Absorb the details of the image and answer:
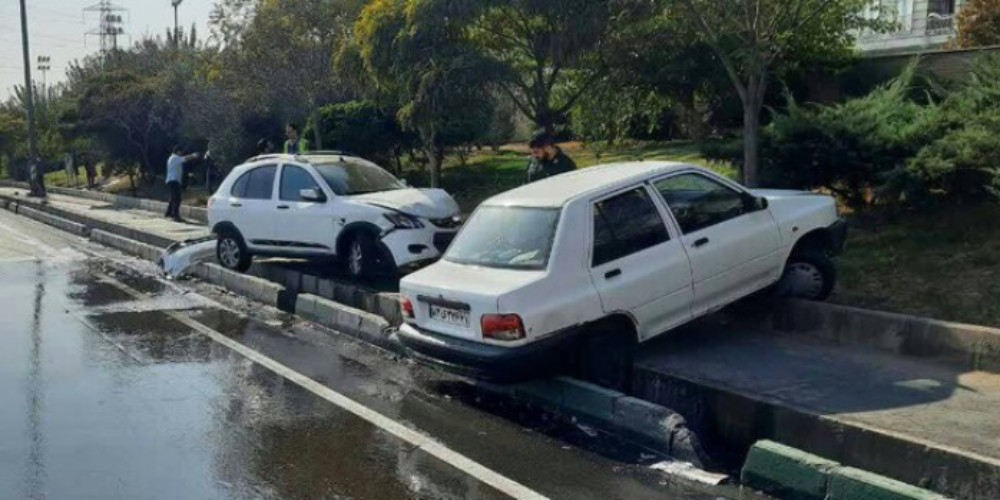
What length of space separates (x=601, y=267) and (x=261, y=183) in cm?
744

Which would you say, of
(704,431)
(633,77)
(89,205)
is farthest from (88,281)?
(89,205)

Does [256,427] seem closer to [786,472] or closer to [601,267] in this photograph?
[601,267]

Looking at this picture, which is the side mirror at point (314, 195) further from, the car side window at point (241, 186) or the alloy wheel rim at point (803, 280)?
the alloy wheel rim at point (803, 280)

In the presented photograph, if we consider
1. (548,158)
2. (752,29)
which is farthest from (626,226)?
(752,29)

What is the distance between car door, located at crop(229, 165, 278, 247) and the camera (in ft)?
44.3

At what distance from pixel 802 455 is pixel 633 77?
1091cm

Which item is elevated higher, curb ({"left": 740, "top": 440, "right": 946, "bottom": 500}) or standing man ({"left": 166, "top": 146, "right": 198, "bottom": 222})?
standing man ({"left": 166, "top": 146, "right": 198, "bottom": 222})

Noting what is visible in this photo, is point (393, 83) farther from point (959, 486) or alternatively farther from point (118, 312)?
point (959, 486)

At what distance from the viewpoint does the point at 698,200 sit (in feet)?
27.6

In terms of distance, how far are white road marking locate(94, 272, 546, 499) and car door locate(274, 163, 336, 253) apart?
2.11 m

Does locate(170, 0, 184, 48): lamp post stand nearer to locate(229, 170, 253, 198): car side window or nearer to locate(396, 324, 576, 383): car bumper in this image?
locate(229, 170, 253, 198): car side window

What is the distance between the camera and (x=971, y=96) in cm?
1052

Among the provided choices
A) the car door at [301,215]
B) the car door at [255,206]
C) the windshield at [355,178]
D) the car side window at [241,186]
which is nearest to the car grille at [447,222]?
the windshield at [355,178]

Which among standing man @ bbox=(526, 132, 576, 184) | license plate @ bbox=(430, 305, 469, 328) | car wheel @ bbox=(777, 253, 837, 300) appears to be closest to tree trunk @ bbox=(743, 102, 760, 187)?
standing man @ bbox=(526, 132, 576, 184)
